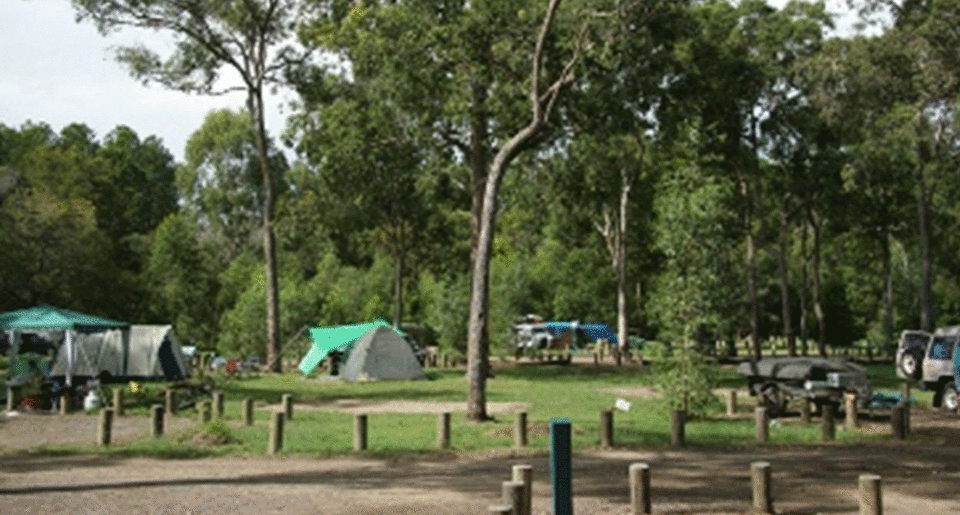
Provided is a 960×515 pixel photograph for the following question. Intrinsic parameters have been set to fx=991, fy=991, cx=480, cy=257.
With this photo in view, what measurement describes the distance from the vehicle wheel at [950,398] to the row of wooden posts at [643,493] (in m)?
14.6

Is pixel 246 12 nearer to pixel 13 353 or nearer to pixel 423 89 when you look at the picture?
pixel 423 89

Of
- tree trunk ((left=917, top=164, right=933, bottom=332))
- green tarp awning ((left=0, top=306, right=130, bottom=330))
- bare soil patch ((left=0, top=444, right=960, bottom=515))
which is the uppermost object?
tree trunk ((left=917, top=164, right=933, bottom=332))

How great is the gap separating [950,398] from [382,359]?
18.5m

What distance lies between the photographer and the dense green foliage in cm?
2825

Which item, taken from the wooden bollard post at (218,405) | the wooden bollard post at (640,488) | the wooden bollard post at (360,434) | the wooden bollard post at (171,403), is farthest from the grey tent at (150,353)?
the wooden bollard post at (640,488)

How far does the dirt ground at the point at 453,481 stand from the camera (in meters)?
11.5

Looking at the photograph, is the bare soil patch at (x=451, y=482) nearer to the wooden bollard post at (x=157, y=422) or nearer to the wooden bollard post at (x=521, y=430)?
the wooden bollard post at (x=521, y=430)

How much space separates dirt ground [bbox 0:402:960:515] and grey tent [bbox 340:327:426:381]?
17.4 m

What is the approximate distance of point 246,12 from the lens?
126 ft

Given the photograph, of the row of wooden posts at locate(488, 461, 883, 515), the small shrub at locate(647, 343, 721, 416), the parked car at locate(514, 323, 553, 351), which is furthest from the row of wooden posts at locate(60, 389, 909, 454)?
the parked car at locate(514, 323, 553, 351)

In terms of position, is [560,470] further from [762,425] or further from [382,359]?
Answer: [382,359]

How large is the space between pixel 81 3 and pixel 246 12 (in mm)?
Result: 5979

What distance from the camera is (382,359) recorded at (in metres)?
35.0

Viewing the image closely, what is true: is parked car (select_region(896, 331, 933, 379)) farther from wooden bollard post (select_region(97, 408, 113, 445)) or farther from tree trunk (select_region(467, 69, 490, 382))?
wooden bollard post (select_region(97, 408, 113, 445))
